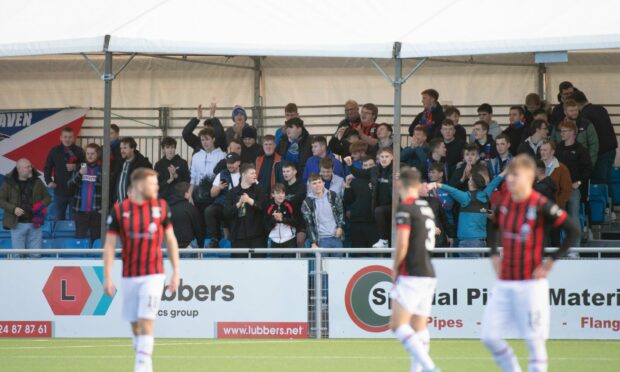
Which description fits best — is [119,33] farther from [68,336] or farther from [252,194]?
[68,336]

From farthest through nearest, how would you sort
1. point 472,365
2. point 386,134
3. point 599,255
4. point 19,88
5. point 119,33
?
point 19,88
point 386,134
point 119,33
point 599,255
point 472,365

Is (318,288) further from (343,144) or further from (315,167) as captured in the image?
(343,144)

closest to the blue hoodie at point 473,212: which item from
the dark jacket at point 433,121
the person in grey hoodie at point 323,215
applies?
the person in grey hoodie at point 323,215

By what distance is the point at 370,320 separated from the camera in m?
14.9

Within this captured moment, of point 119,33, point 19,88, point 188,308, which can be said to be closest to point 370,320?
point 188,308

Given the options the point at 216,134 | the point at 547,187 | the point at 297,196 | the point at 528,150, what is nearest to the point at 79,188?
the point at 216,134

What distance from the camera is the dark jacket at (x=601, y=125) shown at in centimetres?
1764

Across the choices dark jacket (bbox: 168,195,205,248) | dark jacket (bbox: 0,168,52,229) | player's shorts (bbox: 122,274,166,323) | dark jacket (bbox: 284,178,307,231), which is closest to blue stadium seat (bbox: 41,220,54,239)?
dark jacket (bbox: 0,168,52,229)

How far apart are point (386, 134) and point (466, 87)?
166 inches

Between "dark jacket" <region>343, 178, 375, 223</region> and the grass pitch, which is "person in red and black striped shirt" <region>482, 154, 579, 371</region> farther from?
"dark jacket" <region>343, 178, 375, 223</region>

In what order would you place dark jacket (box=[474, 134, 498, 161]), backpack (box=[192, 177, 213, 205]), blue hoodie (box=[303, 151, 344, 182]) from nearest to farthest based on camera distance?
blue hoodie (box=[303, 151, 344, 182]) < dark jacket (box=[474, 134, 498, 161]) < backpack (box=[192, 177, 213, 205])

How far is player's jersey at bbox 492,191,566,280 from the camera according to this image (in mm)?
8617

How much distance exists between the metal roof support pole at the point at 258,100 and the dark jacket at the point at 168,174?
11.0 ft

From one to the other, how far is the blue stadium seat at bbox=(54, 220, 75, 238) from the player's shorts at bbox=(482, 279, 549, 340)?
12.0m
